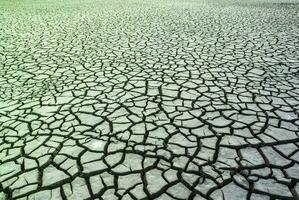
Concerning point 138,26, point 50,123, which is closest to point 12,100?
point 50,123

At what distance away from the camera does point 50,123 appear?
2.75 meters

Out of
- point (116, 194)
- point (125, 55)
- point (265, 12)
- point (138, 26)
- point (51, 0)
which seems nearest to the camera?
point (116, 194)

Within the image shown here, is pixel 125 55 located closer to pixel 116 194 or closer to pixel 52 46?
pixel 52 46

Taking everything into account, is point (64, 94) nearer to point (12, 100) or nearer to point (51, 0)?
point (12, 100)

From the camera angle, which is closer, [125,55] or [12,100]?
[12,100]

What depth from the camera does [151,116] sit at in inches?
111

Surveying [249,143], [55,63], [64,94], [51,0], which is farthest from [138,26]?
[51,0]

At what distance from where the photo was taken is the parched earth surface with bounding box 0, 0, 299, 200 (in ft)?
6.54

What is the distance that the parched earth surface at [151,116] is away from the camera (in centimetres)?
199

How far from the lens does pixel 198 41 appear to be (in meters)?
5.38

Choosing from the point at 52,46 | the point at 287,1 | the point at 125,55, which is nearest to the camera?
the point at 125,55

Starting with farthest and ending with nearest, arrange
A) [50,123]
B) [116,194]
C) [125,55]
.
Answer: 1. [125,55]
2. [50,123]
3. [116,194]

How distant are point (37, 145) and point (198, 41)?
387cm

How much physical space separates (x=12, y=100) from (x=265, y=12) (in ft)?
24.7
